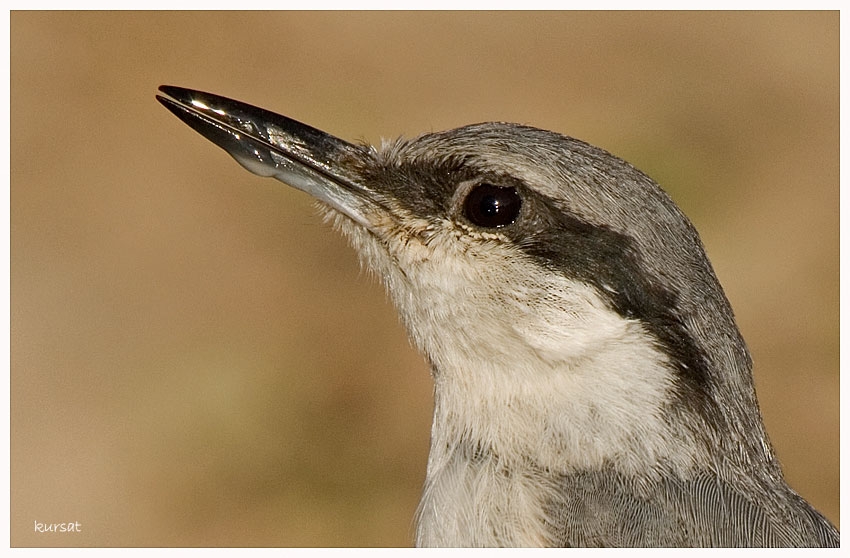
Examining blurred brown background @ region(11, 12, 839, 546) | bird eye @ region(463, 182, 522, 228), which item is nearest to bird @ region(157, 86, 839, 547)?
bird eye @ region(463, 182, 522, 228)

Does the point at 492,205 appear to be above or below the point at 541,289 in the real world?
above

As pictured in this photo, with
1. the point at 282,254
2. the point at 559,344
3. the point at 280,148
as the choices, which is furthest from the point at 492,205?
the point at 282,254

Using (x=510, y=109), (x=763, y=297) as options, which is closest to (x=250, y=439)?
(x=510, y=109)

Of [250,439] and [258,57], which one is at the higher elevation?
[258,57]

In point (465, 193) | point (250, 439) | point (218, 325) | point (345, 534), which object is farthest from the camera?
point (218, 325)

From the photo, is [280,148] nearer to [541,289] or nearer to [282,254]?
[541,289]

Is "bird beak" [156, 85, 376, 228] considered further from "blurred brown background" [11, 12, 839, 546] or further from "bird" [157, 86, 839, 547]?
"blurred brown background" [11, 12, 839, 546]

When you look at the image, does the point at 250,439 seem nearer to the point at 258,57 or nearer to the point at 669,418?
the point at 258,57
